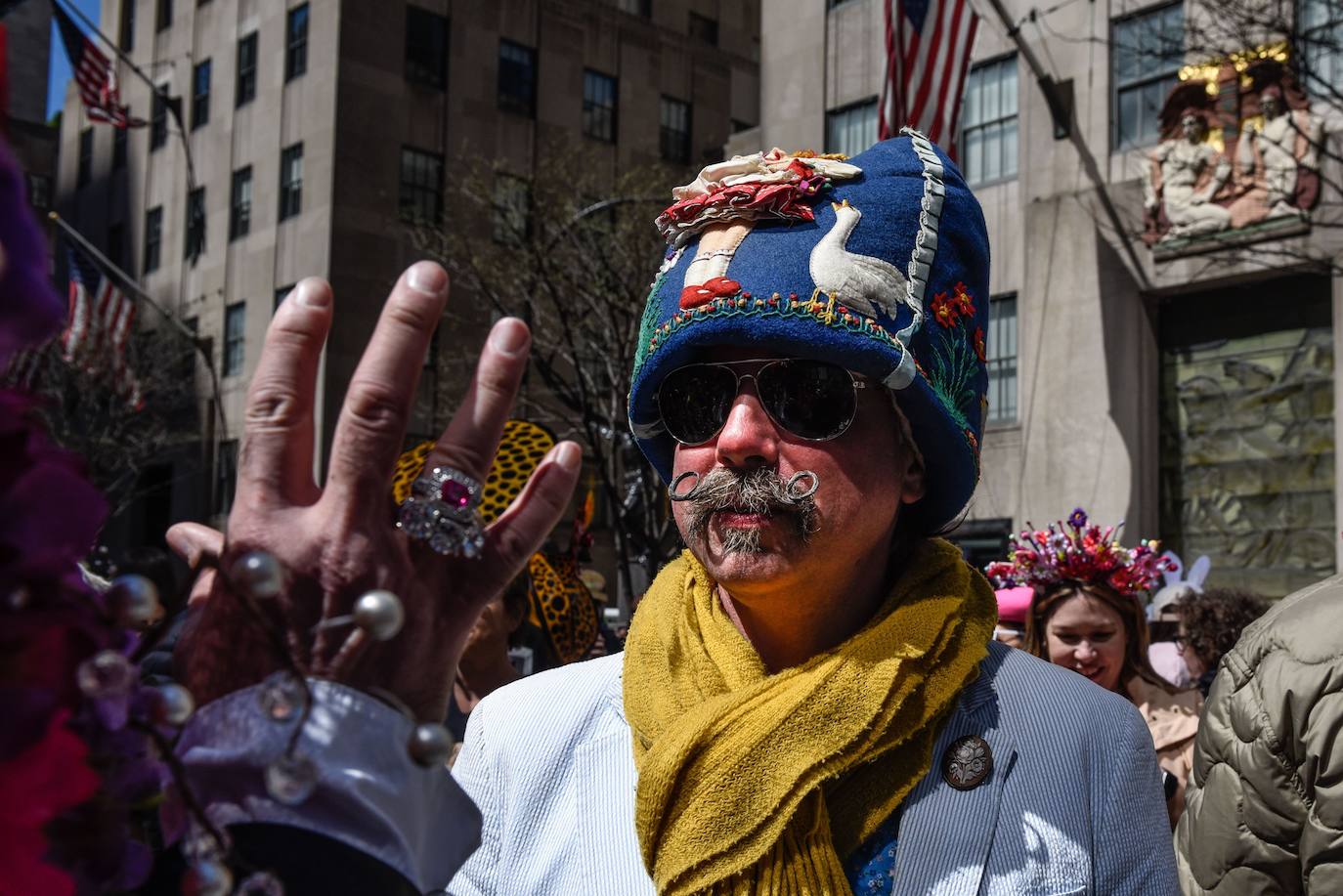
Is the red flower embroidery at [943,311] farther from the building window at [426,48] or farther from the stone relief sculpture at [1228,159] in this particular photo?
the building window at [426,48]

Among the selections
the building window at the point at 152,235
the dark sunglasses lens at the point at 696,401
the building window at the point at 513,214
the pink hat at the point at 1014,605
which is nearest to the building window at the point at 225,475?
the building window at the point at 152,235

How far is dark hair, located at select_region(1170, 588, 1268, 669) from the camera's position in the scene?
7215 mm

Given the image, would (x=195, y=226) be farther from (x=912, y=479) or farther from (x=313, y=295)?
(x=313, y=295)

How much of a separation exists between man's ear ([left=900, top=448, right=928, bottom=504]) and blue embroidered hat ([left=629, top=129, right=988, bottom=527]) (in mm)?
25

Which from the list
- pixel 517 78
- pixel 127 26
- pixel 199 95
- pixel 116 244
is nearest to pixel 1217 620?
pixel 517 78

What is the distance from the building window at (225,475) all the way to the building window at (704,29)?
14.6m

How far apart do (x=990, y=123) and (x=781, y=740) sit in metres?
16.3

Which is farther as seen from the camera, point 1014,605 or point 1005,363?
point 1005,363

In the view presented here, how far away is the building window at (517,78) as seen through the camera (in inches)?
1137

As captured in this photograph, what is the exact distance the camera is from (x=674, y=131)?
3112 cm

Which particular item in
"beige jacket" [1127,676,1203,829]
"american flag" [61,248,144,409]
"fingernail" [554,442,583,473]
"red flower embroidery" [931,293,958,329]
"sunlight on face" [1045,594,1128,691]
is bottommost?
"beige jacket" [1127,676,1203,829]

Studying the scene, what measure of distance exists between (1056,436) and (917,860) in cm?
1439

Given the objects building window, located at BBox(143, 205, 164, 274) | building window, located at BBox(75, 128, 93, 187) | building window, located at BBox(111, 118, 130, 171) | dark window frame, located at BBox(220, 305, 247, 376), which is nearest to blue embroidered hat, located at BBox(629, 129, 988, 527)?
dark window frame, located at BBox(220, 305, 247, 376)

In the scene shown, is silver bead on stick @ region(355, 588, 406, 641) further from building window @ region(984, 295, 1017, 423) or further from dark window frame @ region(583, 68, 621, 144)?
dark window frame @ region(583, 68, 621, 144)
